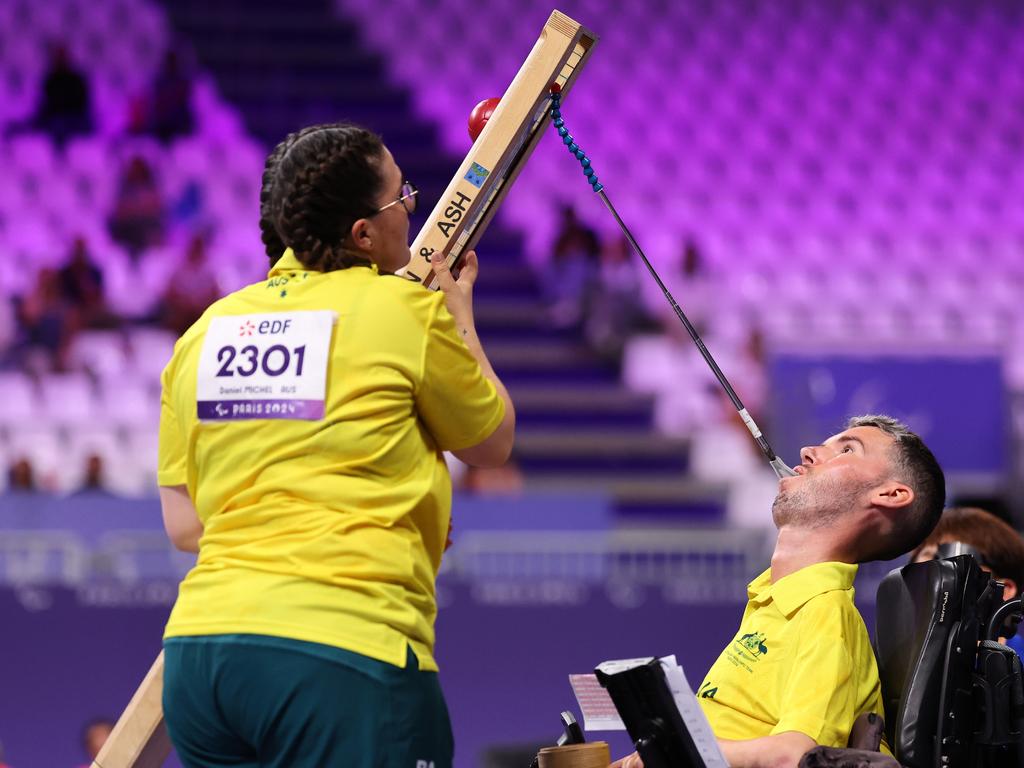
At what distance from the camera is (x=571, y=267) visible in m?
10.2

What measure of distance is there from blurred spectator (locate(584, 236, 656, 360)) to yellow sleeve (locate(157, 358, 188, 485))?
7.62 meters

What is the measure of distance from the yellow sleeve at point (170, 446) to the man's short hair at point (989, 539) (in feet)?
6.37

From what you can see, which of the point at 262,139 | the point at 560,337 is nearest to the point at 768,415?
the point at 560,337

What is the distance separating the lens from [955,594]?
2830 mm

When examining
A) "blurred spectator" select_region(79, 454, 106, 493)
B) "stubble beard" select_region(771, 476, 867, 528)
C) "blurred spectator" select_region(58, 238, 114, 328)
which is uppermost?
"stubble beard" select_region(771, 476, 867, 528)

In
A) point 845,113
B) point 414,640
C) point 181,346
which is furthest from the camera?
point 845,113

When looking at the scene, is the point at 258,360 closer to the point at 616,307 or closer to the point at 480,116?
the point at 480,116

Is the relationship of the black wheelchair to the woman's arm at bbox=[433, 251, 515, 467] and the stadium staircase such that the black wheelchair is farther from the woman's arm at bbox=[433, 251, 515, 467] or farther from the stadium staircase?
the stadium staircase

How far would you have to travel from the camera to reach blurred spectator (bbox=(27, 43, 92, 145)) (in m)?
10.5

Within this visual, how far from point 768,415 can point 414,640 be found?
6473 mm

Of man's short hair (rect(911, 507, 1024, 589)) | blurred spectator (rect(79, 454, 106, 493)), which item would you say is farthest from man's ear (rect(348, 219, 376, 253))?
blurred spectator (rect(79, 454, 106, 493))

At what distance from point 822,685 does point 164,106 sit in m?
8.77

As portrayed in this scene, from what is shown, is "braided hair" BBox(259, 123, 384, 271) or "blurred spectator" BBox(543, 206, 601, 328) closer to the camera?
"braided hair" BBox(259, 123, 384, 271)

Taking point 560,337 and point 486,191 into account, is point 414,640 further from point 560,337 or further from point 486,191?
point 560,337
